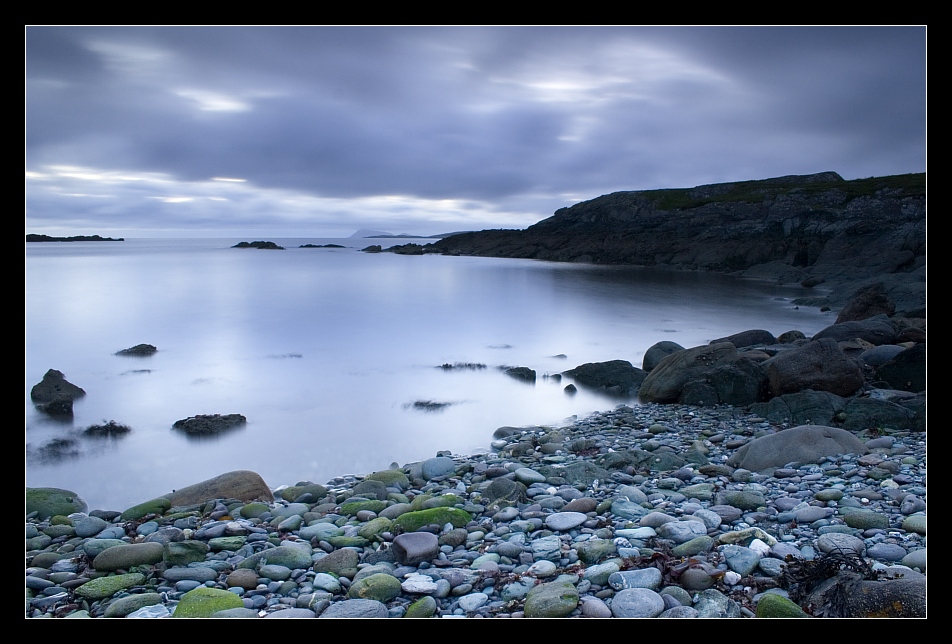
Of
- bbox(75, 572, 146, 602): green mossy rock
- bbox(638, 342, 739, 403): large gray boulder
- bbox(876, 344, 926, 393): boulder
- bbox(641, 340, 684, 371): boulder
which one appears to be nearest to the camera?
bbox(75, 572, 146, 602): green mossy rock

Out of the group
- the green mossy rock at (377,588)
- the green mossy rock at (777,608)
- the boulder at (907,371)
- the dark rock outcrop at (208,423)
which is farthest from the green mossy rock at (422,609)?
the boulder at (907,371)

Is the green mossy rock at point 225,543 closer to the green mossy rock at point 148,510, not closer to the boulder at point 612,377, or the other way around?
the green mossy rock at point 148,510

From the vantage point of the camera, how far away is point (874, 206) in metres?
45.6

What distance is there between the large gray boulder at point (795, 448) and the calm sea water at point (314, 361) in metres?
3.56

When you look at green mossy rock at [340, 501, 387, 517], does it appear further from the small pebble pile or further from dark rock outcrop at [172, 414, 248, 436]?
dark rock outcrop at [172, 414, 248, 436]

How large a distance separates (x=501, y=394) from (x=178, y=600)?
25.5ft

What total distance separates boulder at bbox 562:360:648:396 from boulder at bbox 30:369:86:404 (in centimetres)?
905

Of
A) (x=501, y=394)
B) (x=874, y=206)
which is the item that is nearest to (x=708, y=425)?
(x=501, y=394)

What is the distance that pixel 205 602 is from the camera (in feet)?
10.8

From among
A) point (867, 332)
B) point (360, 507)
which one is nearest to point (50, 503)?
point (360, 507)

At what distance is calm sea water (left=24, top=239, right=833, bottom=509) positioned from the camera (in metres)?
7.85

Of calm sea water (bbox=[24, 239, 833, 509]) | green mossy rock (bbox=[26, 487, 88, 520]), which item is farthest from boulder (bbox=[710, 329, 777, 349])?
green mossy rock (bbox=[26, 487, 88, 520])

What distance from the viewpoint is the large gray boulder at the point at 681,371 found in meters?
9.55
